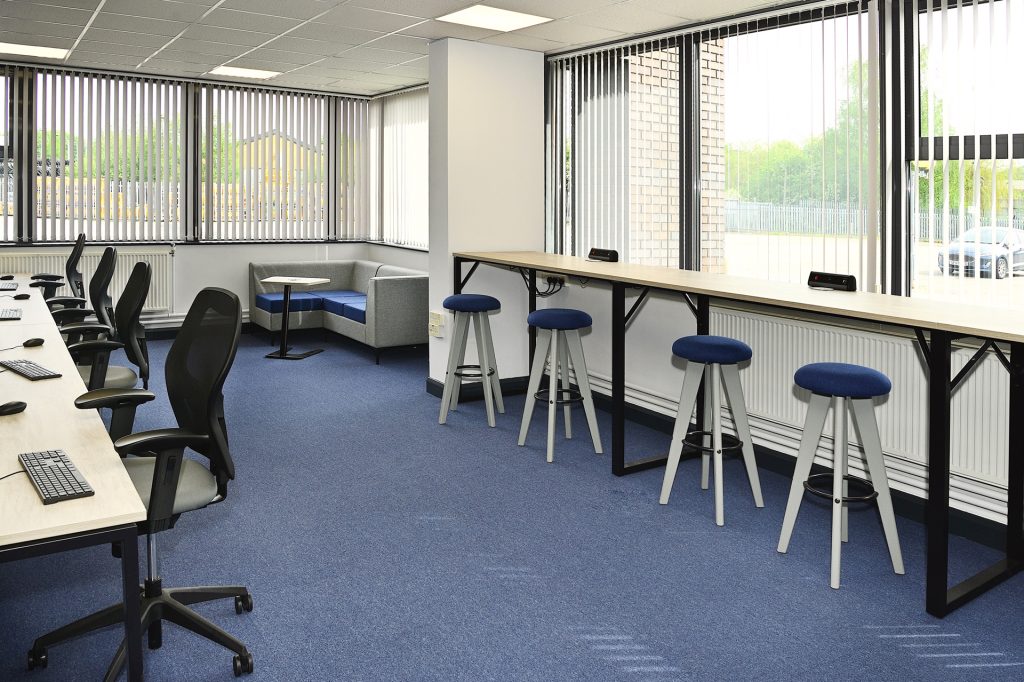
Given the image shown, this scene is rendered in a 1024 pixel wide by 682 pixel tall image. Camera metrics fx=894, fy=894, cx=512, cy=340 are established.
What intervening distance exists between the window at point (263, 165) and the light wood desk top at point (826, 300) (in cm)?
474

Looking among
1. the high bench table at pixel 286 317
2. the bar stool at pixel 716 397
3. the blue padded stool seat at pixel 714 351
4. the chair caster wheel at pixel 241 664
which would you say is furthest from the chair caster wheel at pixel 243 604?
the high bench table at pixel 286 317

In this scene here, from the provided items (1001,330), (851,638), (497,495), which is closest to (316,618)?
(497,495)

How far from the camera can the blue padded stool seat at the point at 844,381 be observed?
10.8 feet

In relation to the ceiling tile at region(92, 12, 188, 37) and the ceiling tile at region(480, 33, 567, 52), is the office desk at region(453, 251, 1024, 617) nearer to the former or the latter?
the ceiling tile at region(480, 33, 567, 52)

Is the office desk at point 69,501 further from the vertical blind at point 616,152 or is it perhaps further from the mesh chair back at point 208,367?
the vertical blind at point 616,152

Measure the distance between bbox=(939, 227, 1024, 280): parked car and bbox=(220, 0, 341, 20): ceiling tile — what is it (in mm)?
3633

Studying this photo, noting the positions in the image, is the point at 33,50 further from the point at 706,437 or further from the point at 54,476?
the point at 54,476

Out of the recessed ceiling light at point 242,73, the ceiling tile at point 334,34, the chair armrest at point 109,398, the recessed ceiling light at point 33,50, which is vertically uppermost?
the recessed ceiling light at point 242,73

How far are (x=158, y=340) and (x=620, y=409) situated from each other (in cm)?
596

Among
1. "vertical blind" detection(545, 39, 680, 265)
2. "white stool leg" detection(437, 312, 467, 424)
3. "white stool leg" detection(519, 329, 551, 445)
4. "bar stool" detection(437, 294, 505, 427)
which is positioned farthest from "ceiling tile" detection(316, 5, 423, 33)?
"white stool leg" detection(519, 329, 551, 445)

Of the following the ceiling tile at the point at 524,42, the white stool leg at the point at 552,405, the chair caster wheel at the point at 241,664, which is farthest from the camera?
the ceiling tile at the point at 524,42

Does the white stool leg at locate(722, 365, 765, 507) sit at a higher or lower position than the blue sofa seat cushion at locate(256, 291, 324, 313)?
lower

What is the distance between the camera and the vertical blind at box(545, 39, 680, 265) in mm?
5770

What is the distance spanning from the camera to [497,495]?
4.38 metres
